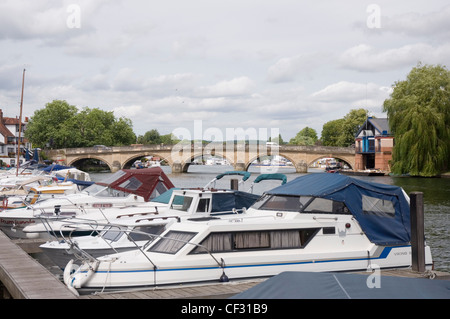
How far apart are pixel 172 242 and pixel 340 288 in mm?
Result: 5348

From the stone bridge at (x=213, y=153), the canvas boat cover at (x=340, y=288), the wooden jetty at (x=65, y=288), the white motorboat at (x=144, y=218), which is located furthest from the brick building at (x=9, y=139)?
the canvas boat cover at (x=340, y=288)

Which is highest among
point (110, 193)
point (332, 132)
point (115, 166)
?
point (332, 132)

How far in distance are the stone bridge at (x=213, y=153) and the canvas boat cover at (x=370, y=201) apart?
6470cm

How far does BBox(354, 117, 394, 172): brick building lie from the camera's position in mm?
74250

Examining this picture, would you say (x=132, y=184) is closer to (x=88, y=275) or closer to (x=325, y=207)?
(x=325, y=207)

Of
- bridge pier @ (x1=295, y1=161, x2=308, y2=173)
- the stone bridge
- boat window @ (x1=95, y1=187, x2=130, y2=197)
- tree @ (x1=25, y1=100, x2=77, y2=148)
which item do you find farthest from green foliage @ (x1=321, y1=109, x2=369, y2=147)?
boat window @ (x1=95, y1=187, x2=130, y2=197)

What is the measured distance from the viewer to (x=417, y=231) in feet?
42.2

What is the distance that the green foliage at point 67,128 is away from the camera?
97.2 metres

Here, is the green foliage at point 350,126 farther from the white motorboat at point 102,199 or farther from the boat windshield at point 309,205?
the boat windshield at point 309,205

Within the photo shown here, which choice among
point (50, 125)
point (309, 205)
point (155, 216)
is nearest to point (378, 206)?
point (309, 205)

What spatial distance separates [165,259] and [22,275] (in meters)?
2.98

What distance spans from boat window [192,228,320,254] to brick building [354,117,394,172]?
206ft

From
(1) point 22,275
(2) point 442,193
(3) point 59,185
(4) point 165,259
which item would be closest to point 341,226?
(4) point 165,259

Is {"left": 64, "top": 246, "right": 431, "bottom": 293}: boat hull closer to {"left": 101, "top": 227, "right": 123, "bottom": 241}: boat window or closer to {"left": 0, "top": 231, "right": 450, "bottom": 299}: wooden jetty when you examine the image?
{"left": 0, "top": 231, "right": 450, "bottom": 299}: wooden jetty
